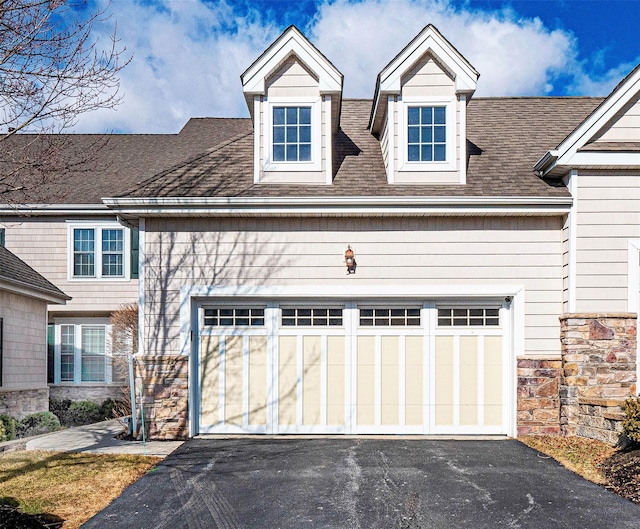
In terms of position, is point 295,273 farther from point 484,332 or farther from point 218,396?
point 484,332

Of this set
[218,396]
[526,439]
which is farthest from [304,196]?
[526,439]

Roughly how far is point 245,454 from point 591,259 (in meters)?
6.25

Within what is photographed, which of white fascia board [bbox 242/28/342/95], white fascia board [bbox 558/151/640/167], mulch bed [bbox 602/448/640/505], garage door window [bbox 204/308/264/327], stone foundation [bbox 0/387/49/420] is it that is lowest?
stone foundation [bbox 0/387/49/420]

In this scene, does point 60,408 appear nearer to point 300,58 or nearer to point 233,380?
point 233,380

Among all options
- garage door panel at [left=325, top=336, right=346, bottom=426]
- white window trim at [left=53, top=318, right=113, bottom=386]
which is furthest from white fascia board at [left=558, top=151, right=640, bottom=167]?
white window trim at [left=53, top=318, right=113, bottom=386]

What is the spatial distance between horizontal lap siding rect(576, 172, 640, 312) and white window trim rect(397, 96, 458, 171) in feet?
7.03

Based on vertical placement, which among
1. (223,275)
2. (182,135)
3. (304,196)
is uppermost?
(182,135)

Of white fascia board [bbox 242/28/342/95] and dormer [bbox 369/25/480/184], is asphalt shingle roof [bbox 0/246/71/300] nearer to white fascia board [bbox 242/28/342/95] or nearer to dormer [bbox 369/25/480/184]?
white fascia board [bbox 242/28/342/95]

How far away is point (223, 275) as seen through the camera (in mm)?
10023

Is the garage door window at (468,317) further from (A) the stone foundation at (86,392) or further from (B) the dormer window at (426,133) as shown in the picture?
(A) the stone foundation at (86,392)

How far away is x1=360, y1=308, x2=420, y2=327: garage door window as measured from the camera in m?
10.1

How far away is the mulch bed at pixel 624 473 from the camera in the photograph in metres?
6.71

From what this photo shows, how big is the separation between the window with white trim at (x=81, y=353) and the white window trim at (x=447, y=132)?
10.8m

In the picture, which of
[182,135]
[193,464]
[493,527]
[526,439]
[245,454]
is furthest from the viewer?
[182,135]
